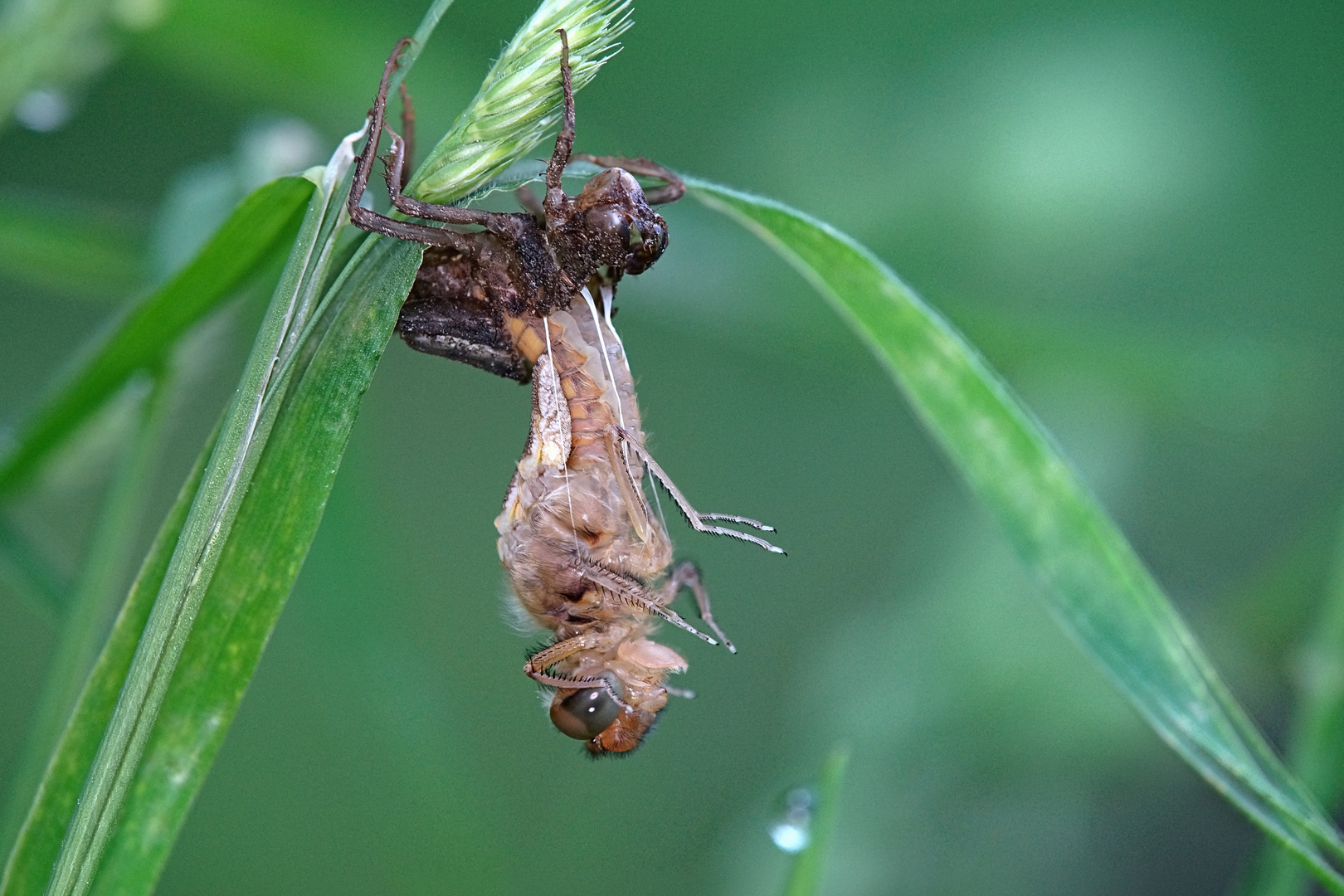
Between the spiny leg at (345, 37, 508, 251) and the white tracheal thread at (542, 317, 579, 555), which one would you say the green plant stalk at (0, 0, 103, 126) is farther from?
the white tracheal thread at (542, 317, 579, 555)

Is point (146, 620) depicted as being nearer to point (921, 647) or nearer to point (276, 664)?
point (921, 647)

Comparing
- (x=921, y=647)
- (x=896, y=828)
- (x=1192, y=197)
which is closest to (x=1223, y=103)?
(x=1192, y=197)

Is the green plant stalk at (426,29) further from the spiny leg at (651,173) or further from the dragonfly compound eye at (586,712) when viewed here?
the dragonfly compound eye at (586,712)

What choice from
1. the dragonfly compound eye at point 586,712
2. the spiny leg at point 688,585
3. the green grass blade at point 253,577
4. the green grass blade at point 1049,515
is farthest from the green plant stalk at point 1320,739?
the green grass blade at point 253,577

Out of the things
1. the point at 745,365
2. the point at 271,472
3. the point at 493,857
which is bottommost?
the point at 493,857

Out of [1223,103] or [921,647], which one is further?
[1223,103]

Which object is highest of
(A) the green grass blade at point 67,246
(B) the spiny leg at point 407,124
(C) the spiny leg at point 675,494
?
(B) the spiny leg at point 407,124

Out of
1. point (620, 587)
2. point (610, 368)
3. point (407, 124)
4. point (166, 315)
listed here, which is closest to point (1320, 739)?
point (620, 587)
